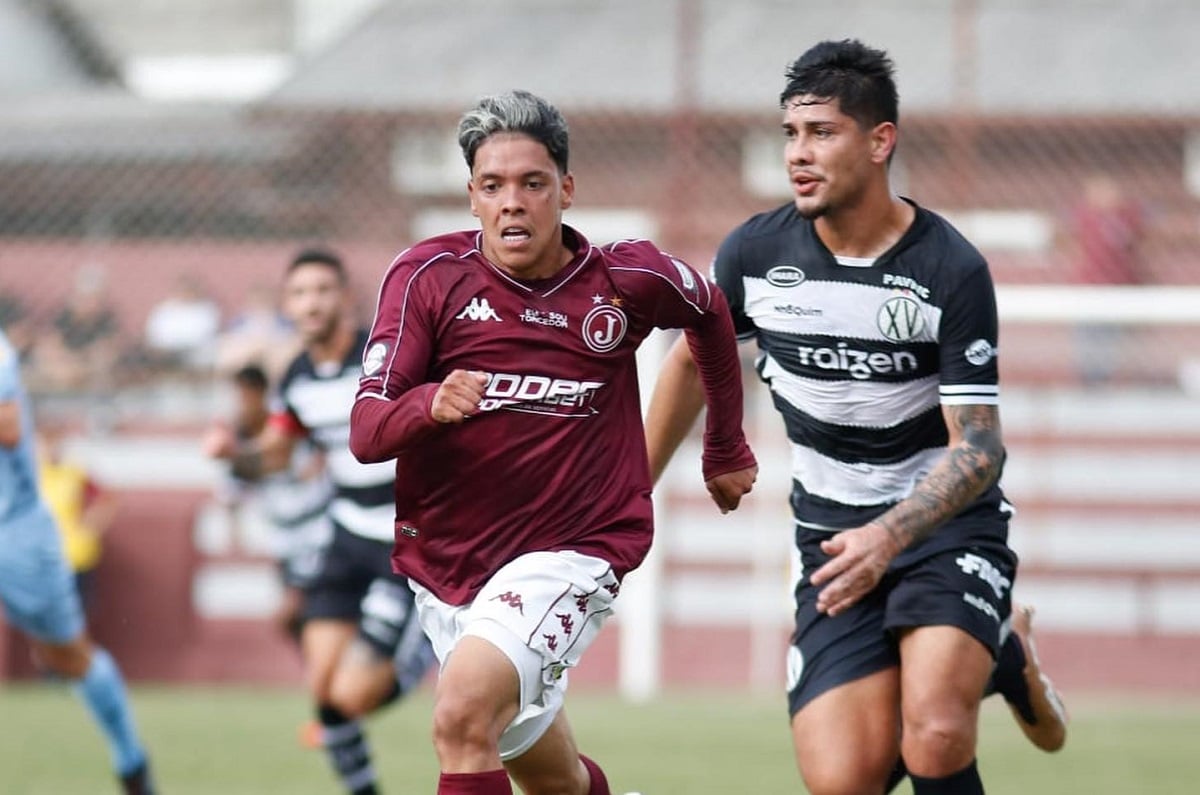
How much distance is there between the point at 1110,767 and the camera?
9.53 meters

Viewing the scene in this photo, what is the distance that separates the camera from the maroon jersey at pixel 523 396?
16.6 ft

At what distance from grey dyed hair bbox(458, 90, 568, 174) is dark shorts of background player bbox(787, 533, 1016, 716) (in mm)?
1456

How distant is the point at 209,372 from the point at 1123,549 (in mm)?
6419

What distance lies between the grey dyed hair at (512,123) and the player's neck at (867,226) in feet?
2.84

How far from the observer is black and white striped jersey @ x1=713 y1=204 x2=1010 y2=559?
5445mm

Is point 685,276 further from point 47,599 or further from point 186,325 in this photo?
point 186,325

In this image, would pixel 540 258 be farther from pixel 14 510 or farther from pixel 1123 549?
pixel 1123 549

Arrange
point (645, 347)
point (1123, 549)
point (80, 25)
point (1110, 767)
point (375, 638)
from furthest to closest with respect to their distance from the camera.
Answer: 1. point (80, 25)
2. point (1123, 549)
3. point (645, 347)
4. point (1110, 767)
5. point (375, 638)

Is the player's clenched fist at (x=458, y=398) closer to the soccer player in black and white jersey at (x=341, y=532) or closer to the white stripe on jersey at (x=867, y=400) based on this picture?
the white stripe on jersey at (x=867, y=400)

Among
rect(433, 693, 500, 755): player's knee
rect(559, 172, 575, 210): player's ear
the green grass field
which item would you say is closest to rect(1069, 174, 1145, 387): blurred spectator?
the green grass field

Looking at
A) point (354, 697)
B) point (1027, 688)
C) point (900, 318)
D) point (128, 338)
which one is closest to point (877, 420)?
point (900, 318)

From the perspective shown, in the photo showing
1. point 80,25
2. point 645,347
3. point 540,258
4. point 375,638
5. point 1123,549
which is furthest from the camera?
point 80,25

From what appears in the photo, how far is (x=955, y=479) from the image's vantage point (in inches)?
209

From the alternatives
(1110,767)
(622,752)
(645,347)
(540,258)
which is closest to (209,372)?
(645,347)
